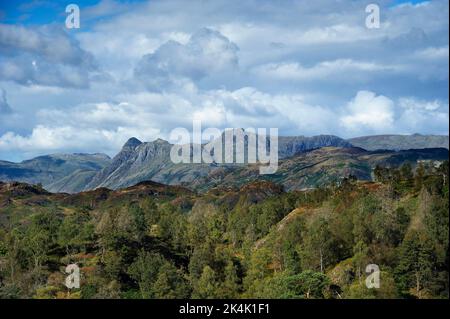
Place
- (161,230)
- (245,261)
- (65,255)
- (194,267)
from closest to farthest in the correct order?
(194,267) → (245,261) → (65,255) → (161,230)

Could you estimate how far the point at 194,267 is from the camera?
121812 mm

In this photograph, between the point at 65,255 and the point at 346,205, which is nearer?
the point at 65,255

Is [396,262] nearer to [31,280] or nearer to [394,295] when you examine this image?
[394,295]

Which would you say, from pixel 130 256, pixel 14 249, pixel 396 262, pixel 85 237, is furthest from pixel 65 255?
pixel 396 262

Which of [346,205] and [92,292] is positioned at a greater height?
[346,205]

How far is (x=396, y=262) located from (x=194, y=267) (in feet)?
155

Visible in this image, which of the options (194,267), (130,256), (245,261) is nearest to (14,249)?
(130,256)

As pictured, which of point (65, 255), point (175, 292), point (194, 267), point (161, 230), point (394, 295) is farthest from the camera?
point (161, 230)

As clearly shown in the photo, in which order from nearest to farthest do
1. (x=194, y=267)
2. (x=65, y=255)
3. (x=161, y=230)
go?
1. (x=194, y=267)
2. (x=65, y=255)
3. (x=161, y=230)

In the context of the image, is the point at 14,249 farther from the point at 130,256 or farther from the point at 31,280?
the point at 130,256

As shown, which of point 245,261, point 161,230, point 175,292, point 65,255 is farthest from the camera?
point 161,230
